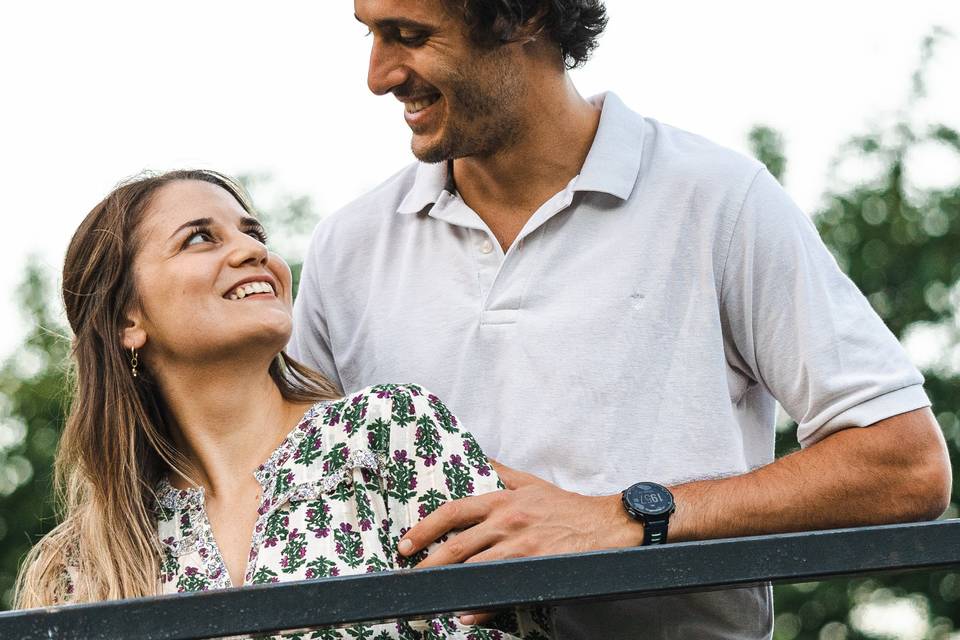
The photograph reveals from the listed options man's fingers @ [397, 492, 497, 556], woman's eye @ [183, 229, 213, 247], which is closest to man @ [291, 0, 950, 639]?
man's fingers @ [397, 492, 497, 556]

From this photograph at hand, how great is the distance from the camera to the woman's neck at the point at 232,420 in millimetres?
2678

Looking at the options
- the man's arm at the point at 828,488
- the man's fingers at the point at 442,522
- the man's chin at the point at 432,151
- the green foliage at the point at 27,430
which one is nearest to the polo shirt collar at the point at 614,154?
the man's chin at the point at 432,151

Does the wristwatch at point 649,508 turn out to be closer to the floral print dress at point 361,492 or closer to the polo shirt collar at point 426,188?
the floral print dress at point 361,492

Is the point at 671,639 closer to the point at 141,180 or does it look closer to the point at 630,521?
the point at 630,521

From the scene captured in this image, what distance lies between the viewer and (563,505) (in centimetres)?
242

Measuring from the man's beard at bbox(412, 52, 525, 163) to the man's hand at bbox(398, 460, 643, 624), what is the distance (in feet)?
2.65

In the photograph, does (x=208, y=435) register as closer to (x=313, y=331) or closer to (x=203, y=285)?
(x=203, y=285)

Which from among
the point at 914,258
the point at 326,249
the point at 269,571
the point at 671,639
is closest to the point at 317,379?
the point at 326,249

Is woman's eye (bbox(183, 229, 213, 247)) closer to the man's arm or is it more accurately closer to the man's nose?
the man's nose

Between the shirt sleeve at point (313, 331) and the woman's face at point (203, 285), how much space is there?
40 cm

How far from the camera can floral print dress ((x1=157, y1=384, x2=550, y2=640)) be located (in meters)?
2.28

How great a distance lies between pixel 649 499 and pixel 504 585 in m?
1.14

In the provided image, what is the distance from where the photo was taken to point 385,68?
2.95m

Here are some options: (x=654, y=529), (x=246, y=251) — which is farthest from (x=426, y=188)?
(x=654, y=529)
